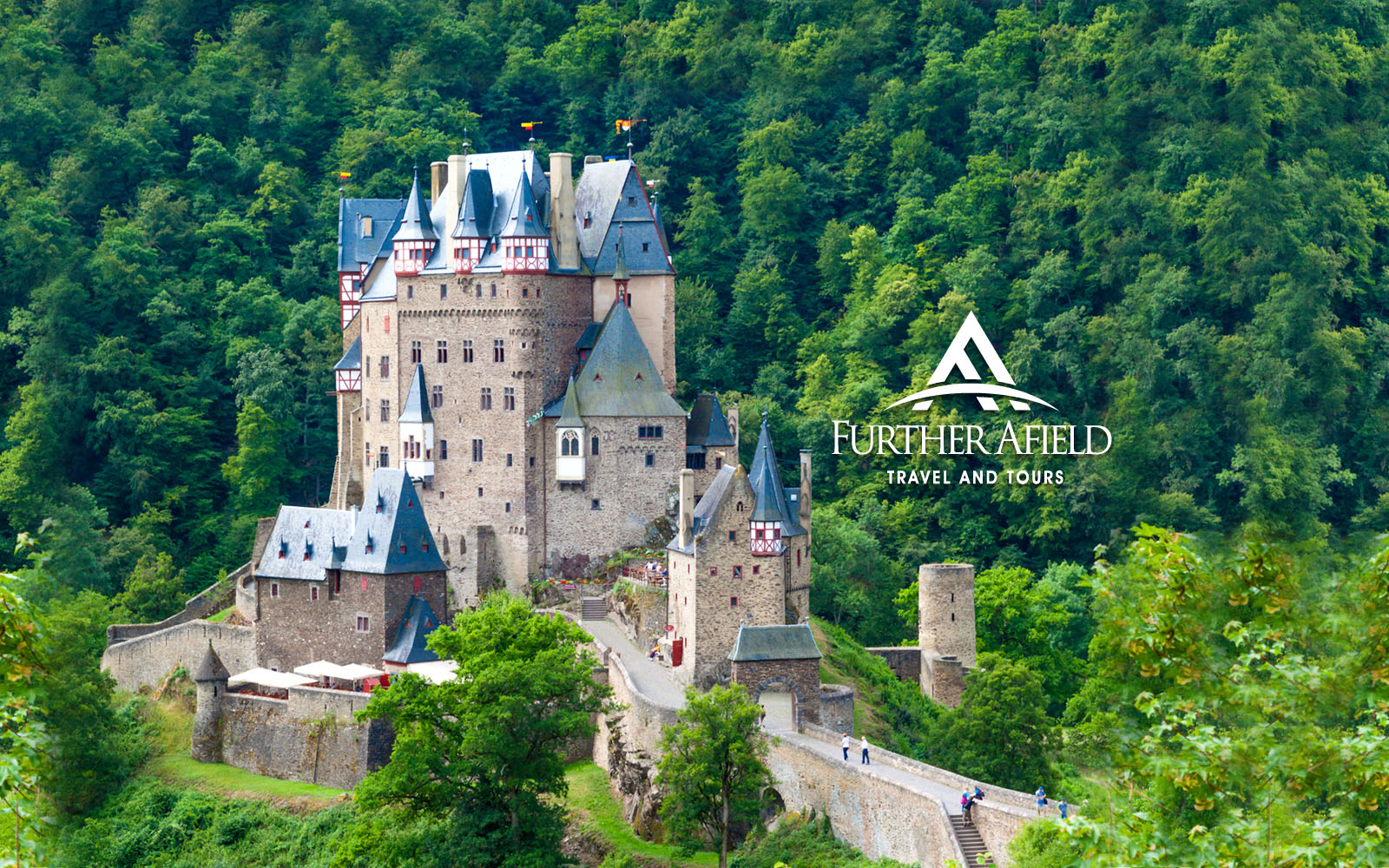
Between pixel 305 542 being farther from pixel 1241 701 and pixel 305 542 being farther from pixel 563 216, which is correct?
pixel 1241 701

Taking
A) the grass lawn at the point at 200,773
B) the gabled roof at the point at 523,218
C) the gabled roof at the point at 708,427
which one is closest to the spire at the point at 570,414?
the gabled roof at the point at 708,427

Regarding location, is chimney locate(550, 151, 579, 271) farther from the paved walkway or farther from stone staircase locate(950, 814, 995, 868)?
stone staircase locate(950, 814, 995, 868)

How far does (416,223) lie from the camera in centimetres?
5903

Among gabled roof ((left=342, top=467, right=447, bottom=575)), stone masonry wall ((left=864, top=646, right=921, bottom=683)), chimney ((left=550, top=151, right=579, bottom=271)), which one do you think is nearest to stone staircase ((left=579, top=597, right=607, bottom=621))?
gabled roof ((left=342, top=467, right=447, bottom=575))

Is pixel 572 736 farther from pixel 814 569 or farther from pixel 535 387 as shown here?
pixel 814 569

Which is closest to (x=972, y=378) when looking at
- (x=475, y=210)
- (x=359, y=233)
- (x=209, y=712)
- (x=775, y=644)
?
(x=359, y=233)

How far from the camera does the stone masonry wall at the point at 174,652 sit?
55.9 metres

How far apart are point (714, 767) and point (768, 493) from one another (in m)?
8.38

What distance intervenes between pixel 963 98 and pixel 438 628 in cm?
4560

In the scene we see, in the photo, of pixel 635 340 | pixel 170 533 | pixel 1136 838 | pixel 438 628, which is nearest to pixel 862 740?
pixel 438 628

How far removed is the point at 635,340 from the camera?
57.3 metres

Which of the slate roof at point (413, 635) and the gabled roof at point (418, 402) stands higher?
the gabled roof at point (418, 402)

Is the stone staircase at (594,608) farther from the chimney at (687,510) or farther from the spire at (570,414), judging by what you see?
the chimney at (687,510)

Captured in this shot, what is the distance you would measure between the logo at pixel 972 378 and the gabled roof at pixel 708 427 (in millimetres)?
17285
